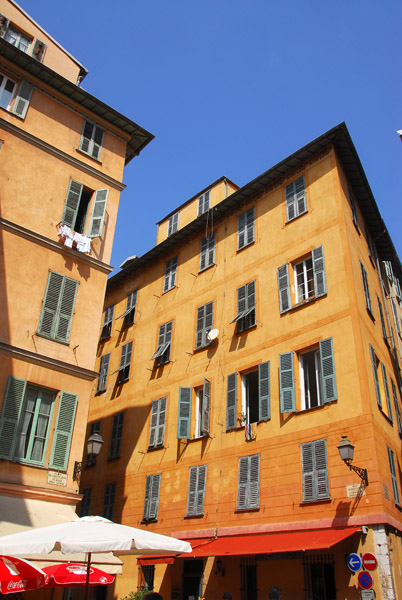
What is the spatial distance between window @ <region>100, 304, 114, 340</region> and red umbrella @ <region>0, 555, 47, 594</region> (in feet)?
51.9

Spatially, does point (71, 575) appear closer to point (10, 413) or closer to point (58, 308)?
point (10, 413)

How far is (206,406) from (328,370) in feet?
14.7

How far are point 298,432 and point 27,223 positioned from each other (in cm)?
888

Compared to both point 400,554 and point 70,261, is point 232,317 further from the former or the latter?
point 400,554

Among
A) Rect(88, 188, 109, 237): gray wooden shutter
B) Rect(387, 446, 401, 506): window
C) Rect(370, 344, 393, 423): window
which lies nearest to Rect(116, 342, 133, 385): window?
Rect(88, 188, 109, 237): gray wooden shutter

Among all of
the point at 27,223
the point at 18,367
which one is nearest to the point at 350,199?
Answer: the point at 27,223

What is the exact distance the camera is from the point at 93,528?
25.3 feet

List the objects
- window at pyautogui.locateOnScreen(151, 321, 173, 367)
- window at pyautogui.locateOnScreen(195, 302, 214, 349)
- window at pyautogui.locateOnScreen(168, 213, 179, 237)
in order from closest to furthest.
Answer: window at pyautogui.locateOnScreen(195, 302, 214, 349) < window at pyautogui.locateOnScreen(151, 321, 173, 367) < window at pyautogui.locateOnScreen(168, 213, 179, 237)

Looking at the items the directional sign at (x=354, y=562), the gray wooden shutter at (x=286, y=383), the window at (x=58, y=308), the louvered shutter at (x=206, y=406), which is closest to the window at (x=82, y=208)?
the window at (x=58, y=308)

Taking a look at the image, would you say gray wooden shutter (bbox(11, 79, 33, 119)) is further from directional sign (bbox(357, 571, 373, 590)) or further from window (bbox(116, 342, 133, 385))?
directional sign (bbox(357, 571, 373, 590))

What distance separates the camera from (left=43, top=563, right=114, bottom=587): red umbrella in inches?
344

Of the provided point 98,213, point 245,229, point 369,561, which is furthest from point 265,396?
point 98,213

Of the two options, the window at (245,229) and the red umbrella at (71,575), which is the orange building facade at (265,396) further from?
the red umbrella at (71,575)

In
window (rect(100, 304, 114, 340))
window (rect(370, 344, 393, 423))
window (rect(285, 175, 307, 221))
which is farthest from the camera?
window (rect(100, 304, 114, 340))
